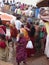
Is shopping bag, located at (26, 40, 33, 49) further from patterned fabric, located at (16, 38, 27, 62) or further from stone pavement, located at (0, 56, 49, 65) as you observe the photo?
patterned fabric, located at (16, 38, 27, 62)

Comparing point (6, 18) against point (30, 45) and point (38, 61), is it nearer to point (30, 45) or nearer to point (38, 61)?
point (30, 45)

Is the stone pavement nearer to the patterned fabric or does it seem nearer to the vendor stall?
the patterned fabric

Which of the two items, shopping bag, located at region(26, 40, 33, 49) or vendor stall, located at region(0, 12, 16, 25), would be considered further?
vendor stall, located at region(0, 12, 16, 25)

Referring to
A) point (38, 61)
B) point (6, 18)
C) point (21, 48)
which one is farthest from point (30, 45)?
point (6, 18)

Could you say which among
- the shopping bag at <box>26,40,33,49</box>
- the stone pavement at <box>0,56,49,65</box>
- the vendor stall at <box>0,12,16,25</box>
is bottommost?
the stone pavement at <box>0,56,49,65</box>

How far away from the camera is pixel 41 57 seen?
6910 millimetres

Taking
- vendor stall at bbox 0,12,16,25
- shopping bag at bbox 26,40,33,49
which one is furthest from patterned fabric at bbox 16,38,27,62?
vendor stall at bbox 0,12,16,25

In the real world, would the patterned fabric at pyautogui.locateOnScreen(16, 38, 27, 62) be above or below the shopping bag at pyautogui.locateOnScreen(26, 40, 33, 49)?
above

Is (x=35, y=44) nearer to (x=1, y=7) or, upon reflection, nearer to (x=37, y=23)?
(x=37, y=23)

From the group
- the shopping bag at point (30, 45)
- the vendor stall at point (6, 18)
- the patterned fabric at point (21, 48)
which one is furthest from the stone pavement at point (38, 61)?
the vendor stall at point (6, 18)

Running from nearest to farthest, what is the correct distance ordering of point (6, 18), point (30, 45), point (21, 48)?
point (21, 48) → point (30, 45) → point (6, 18)

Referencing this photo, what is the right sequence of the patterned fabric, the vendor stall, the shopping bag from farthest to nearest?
the vendor stall, the shopping bag, the patterned fabric

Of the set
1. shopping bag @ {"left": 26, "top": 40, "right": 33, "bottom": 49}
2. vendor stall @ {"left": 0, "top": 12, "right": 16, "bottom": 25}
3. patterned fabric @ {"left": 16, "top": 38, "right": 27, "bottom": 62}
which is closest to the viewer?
patterned fabric @ {"left": 16, "top": 38, "right": 27, "bottom": 62}

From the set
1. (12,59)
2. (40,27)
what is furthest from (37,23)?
(12,59)
